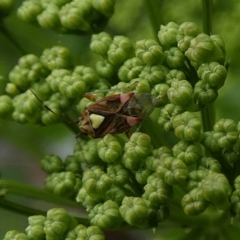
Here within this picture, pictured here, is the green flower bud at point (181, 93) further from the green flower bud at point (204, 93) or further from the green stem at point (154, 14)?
the green stem at point (154, 14)

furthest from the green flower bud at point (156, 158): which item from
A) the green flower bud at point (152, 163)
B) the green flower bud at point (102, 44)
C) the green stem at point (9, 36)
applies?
the green stem at point (9, 36)

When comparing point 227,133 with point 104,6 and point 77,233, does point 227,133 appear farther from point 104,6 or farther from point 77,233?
point 104,6

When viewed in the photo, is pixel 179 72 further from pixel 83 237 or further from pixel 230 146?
pixel 83 237

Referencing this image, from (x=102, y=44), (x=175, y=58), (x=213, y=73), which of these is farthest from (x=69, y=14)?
(x=213, y=73)

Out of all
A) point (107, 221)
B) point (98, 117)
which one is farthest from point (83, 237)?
point (98, 117)

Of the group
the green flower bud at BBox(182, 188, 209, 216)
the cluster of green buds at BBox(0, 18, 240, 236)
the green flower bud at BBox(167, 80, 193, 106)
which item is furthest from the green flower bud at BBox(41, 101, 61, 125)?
the green flower bud at BBox(182, 188, 209, 216)

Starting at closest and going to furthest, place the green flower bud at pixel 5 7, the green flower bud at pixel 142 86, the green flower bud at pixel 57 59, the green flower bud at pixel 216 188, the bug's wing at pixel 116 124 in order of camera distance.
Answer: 1. the green flower bud at pixel 216 188
2. the green flower bud at pixel 142 86
3. the bug's wing at pixel 116 124
4. the green flower bud at pixel 57 59
5. the green flower bud at pixel 5 7
